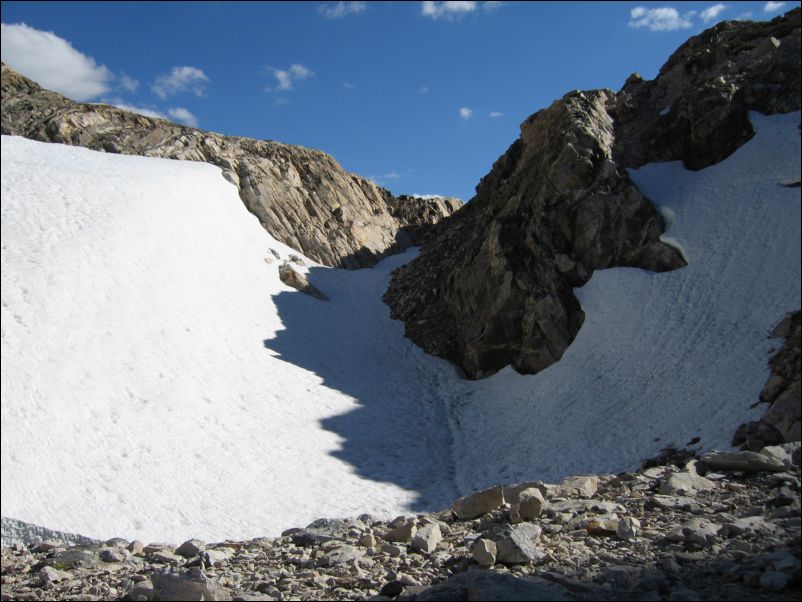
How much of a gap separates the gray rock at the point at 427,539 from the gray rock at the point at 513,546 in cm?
101

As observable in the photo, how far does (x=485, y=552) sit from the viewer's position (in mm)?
9594

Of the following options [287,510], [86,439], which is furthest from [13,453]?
[287,510]

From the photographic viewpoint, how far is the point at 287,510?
1612 cm

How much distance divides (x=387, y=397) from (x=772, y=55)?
68.5 ft

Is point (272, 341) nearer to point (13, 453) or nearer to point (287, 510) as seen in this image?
point (287, 510)

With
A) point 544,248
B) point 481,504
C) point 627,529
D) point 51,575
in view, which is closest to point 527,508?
point 481,504

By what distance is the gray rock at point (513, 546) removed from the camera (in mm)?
9664

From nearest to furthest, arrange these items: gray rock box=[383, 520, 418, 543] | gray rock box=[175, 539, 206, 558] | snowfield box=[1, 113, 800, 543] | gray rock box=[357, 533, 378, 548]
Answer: gray rock box=[357, 533, 378, 548]
gray rock box=[383, 520, 418, 543]
gray rock box=[175, 539, 206, 558]
snowfield box=[1, 113, 800, 543]

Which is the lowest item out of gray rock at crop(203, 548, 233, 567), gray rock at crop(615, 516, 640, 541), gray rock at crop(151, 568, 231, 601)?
gray rock at crop(151, 568, 231, 601)

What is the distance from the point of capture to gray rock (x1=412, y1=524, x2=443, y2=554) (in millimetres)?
10748

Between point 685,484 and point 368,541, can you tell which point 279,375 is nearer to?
point 368,541

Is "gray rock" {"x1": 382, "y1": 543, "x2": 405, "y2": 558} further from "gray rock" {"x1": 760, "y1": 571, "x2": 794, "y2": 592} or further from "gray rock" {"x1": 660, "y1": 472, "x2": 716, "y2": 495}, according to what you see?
"gray rock" {"x1": 660, "y1": 472, "x2": 716, "y2": 495}

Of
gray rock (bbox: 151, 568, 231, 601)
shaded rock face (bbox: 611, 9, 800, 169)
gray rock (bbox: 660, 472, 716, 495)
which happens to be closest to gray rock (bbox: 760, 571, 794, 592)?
gray rock (bbox: 660, 472, 716, 495)

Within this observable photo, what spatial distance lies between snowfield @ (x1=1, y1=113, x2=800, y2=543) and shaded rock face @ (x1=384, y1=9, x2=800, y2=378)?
921mm
